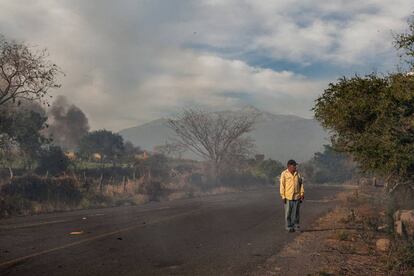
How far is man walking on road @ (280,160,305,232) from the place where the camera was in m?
12.9

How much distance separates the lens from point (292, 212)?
520 inches

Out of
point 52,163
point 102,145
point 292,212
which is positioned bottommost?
point 292,212

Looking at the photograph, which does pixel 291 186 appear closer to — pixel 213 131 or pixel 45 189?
pixel 45 189

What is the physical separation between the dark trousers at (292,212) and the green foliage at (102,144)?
46.9 m

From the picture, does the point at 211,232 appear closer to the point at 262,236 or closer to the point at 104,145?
the point at 262,236

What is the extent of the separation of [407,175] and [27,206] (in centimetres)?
1623

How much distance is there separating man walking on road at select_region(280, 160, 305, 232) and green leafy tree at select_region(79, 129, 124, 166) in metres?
46.8

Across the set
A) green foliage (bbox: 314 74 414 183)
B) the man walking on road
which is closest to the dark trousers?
the man walking on road

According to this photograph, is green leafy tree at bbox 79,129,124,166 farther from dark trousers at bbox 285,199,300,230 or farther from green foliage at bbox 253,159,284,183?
dark trousers at bbox 285,199,300,230

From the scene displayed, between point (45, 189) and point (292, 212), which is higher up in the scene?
point (45, 189)

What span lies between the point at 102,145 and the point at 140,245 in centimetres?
5198

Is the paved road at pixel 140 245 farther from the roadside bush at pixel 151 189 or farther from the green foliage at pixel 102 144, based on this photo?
the green foliage at pixel 102 144

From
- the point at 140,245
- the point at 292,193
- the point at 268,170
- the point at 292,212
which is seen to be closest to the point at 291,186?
the point at 292,193

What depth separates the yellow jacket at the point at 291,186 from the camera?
12961 mm
